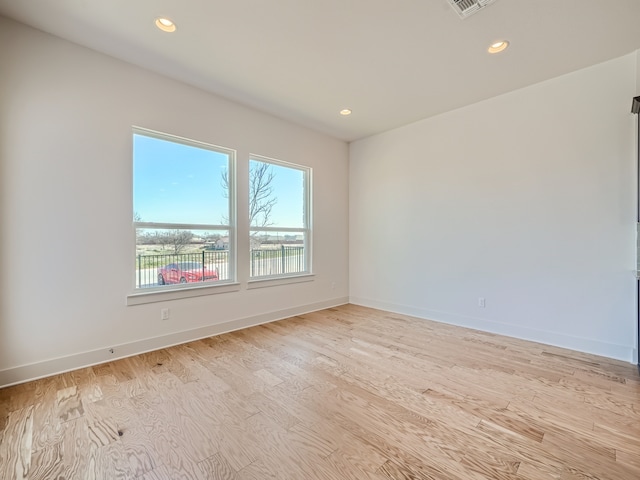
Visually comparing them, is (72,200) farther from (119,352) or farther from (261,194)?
(261,194)

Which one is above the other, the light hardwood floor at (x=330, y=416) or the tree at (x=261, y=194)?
the tree at (x=261, y=194)

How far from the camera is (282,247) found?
4371 millimetres

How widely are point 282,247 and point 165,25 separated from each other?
286cm

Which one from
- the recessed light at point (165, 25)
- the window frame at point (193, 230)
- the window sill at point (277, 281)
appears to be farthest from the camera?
the window sill at point (277, 281)

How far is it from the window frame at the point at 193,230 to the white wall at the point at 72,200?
0.24 ft

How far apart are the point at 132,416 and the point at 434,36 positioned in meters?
3.73

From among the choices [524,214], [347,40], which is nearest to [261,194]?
[347,40]

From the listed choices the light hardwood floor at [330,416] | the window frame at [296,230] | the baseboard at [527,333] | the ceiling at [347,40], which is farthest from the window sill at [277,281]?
the ceiling at [347,40]

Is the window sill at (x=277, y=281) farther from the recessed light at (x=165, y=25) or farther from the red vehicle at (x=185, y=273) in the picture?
the recessed light at (x=165, y=25)

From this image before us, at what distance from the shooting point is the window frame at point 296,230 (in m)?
3.93

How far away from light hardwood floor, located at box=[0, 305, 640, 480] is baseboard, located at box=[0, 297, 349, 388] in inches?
3.3

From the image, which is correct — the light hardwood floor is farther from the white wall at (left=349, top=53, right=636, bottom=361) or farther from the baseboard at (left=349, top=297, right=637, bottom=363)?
the white wall at (left=349, top=53, right=636, bottom=361)

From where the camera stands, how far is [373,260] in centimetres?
490

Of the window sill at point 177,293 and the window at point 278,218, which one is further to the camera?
the window at point 278,218
